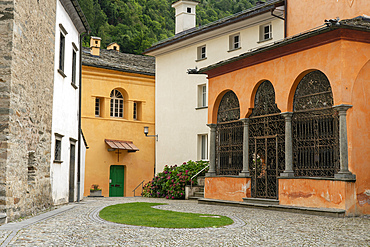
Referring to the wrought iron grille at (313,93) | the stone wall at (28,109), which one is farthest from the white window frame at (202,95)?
the stone wall at (28,109)

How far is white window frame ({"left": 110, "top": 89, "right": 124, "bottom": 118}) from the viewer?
97.1ft

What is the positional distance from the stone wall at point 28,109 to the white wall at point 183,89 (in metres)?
11.5

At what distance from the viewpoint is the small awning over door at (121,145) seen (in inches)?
1107

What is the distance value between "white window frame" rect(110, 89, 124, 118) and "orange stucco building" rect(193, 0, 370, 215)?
42.7 feet

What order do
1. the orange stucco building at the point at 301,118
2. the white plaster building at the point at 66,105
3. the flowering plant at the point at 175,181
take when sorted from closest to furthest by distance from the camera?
the orange stucco building at the point at 301,118
the white plaster building at the point at 66,105
the flowering plant at the point at 175,181

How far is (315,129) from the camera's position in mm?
12867

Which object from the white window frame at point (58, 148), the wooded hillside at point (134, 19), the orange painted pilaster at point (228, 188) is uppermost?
the wooded hillside at point (134, 19)

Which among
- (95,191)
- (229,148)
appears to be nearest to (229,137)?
(229,148)

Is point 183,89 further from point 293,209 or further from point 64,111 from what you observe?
point 293,209

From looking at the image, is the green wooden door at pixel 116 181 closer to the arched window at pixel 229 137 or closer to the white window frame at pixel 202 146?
the white window frame at pixel 202 146

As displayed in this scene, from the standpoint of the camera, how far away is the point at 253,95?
51.0 feet

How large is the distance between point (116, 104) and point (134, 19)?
1080 inches

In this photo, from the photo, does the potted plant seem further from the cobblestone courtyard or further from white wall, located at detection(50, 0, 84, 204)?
the cobblestone courtyard

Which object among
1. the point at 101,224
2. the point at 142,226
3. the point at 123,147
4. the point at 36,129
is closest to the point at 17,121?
the point at 36,129
